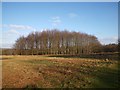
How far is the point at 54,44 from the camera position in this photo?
96.9 m

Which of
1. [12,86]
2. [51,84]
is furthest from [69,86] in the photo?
[12,86]

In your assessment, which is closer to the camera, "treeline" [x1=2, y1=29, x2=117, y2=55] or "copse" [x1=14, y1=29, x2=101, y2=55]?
"treeline" [x1=2, y1=29, x2=117, y2=55]

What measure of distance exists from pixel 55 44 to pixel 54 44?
1.78ft

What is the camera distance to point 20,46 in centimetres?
9750

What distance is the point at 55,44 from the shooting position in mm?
97062

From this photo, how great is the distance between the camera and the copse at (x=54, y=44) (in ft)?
309

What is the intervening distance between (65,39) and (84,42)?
11.7 meters

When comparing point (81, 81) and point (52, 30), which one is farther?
point (52, 30)

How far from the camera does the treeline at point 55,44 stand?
93562 millimetres

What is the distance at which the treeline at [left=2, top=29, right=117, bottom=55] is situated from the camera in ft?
307

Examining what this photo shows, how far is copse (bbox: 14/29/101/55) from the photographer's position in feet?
309

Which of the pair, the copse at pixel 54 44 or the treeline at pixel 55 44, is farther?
the copse at pixel 54 44

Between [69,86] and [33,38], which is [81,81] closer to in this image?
[69,86]

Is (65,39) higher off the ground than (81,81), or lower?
higher
